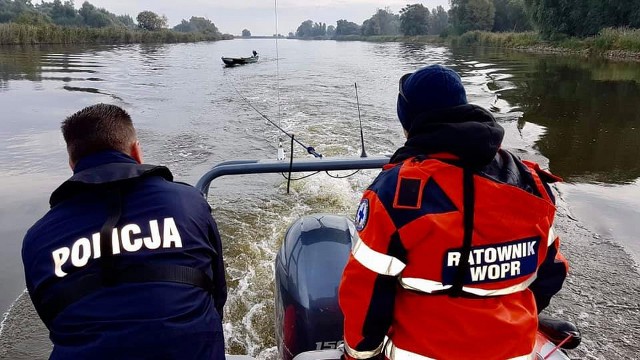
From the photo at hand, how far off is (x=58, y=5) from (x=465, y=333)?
434ft

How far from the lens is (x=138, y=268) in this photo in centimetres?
134

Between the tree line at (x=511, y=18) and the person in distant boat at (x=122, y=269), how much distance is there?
44.9 meters

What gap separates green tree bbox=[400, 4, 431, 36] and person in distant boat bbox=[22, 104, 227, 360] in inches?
4355

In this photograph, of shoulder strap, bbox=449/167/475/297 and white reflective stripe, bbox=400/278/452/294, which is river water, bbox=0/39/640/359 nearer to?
white reflective stripe, bbox=400/278/452/294

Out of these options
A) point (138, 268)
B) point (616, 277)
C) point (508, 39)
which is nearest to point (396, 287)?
point (138, 268)

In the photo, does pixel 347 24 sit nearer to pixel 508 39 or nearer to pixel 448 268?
pixel 508 39

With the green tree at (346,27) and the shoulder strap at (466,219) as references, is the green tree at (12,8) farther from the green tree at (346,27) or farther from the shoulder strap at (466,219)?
the shoulder strap at (466,219)

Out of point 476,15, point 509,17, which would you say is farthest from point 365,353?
point 509,17

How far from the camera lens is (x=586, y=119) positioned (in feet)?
35.1

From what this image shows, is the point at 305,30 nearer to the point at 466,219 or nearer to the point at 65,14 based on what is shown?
the point at 65,14

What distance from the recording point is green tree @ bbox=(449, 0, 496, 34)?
7581cm

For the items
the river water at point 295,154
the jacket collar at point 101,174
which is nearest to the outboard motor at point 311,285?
the river water at point 295,154

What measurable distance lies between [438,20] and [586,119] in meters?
116

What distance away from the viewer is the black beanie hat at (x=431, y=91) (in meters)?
1.52
